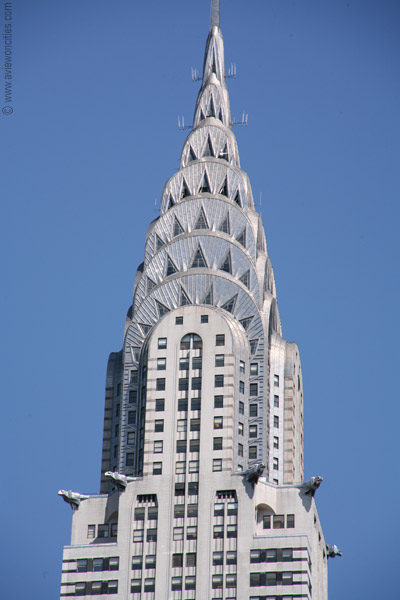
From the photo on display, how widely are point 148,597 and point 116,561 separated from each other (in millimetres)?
6458

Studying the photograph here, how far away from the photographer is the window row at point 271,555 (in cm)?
19675

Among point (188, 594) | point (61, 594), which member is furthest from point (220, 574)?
point (61, 594)

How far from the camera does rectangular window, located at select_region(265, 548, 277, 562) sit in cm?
19675

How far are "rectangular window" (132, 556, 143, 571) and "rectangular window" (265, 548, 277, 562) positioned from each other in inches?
582

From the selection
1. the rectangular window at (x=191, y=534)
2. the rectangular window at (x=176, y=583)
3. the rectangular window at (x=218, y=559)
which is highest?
the rectangular window at (x=191, y=534)

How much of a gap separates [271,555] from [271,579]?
2.85 m

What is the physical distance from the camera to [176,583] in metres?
197

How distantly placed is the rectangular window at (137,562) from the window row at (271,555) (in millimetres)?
13050

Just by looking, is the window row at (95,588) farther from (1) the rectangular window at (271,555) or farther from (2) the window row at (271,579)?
(1) the rectangular window at (271,555)

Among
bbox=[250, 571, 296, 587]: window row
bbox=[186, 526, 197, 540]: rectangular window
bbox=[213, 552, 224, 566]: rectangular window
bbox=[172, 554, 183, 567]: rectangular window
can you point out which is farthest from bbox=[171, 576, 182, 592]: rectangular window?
bbox=[250, 571, 296, 587]: window row

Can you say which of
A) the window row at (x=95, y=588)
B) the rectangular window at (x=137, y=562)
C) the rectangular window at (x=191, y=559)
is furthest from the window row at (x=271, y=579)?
the window row at (x=95, y=588)

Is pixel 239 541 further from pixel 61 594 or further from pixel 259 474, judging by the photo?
pixel 61 594

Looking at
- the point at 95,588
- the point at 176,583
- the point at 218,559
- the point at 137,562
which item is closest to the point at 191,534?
the point at 218,559

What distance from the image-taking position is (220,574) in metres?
196
